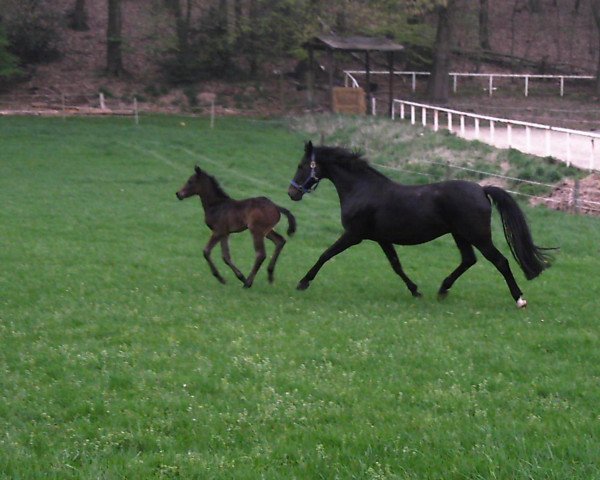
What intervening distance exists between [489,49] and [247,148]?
32437mm

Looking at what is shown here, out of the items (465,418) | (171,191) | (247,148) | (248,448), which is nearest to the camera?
(248,448)

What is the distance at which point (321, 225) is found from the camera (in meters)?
20.6

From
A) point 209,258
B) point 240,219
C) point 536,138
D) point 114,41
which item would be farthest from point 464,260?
point 114,41

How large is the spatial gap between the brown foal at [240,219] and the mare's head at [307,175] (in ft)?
1.08

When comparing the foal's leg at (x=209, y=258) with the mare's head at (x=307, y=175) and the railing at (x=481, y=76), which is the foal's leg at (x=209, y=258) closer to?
the mare's head at (x=307, y=175)

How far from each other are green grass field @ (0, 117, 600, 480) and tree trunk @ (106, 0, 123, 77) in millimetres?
32830

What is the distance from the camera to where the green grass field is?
6.27 metres

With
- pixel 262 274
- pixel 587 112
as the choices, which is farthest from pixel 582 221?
pixel 587 112

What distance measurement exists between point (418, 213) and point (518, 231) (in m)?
1.28

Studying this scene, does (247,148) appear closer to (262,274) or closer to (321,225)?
(321,225)

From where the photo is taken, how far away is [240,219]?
13.5 metres

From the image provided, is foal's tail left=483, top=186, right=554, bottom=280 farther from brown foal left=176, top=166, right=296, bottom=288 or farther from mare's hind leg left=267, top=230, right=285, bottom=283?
mare's hind leg left=267, top=230, right=285, bottom=283

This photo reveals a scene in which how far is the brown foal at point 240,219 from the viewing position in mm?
13352

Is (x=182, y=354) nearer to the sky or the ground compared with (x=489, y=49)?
nearer to the ground
